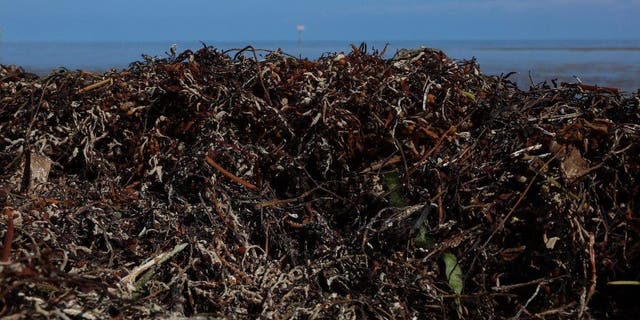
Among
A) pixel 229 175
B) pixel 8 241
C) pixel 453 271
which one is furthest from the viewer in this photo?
pixel 229 175

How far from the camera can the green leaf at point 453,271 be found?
2410 millimetres

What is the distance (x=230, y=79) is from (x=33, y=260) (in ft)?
4.40

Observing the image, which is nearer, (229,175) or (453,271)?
(453,271)

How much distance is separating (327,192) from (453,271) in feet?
1.85

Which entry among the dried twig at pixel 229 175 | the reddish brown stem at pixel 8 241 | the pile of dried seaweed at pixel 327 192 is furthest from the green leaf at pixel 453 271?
the reddish brown stem at pixel 8 241

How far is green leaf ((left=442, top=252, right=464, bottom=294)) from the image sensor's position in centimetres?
241

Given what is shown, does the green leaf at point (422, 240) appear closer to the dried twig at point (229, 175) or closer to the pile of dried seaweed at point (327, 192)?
the pile of dried seaweed at point (327, 192)

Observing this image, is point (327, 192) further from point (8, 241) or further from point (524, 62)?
point (524, 62)

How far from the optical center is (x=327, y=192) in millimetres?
2660

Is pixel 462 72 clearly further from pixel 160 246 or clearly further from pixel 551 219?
pixel 160 246

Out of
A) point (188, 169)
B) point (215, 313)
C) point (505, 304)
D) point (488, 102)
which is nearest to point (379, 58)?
point (488, 102)

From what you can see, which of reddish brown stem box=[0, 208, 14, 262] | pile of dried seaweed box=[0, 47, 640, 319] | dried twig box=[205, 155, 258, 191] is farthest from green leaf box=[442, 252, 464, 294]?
reddish brown stem box=[0, 208, 14, 262]

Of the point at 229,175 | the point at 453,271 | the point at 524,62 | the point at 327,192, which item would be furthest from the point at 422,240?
the point at 524,62

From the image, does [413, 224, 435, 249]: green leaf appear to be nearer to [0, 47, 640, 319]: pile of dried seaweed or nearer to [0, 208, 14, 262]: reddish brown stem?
[0, 47, 640, 319]: pile of dried seaweed
